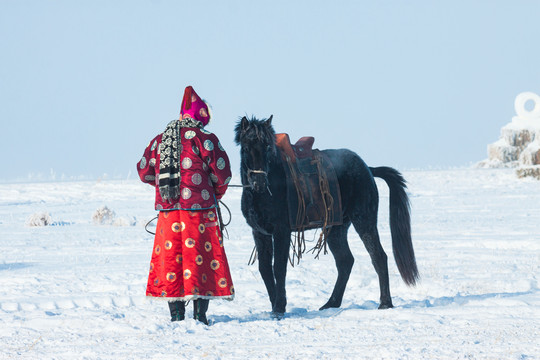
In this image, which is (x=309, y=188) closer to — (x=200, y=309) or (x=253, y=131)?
(x=253, y=131)

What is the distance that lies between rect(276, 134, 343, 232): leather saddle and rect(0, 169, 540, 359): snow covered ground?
924 mm

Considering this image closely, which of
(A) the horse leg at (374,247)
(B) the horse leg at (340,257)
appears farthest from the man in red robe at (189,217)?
(A) the horse leg at (374,247)

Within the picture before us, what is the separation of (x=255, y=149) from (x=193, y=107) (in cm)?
66

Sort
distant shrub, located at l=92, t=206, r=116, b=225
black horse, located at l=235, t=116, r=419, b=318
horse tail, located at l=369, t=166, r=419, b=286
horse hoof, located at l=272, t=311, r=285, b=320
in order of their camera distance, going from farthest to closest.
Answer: distant shrub, located at l=92, t=206, r=116, b=225, horse tail, located at l=369, t=166, r=419, b=286, horse hoof, located at l=272, t=311, r=285, b=320, black horse, located at l=235, t=116, r=419, b=318

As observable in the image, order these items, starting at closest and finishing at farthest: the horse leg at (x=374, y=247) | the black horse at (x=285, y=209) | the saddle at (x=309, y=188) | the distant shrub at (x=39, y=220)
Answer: the black horse at (x=285, y=209)
the saddle at (x=309, y=188)
the horse leg at (x=374, y=247)
the distant shrub at (x=39, y=220)

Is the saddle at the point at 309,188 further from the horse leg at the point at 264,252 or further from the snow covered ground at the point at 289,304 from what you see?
the snow covered ground at the point at 289,304

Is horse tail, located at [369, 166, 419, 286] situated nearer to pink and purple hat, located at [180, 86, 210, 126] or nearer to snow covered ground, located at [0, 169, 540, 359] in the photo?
snow covered ground, located at [0, 169, 540, 359]

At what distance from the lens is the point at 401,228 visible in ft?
23.4

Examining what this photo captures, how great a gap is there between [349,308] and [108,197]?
21.7 metres

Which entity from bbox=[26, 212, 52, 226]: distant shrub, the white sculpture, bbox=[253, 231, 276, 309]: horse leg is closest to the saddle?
bbox=[253, 231, 276, 309]: horse leg

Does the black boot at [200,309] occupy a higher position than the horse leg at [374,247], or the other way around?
the horse leg at [374,247]

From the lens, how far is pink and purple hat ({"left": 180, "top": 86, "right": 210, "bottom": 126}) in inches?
219

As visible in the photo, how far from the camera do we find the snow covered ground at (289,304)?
15.3 ft

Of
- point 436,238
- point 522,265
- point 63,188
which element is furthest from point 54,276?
point 63,188
